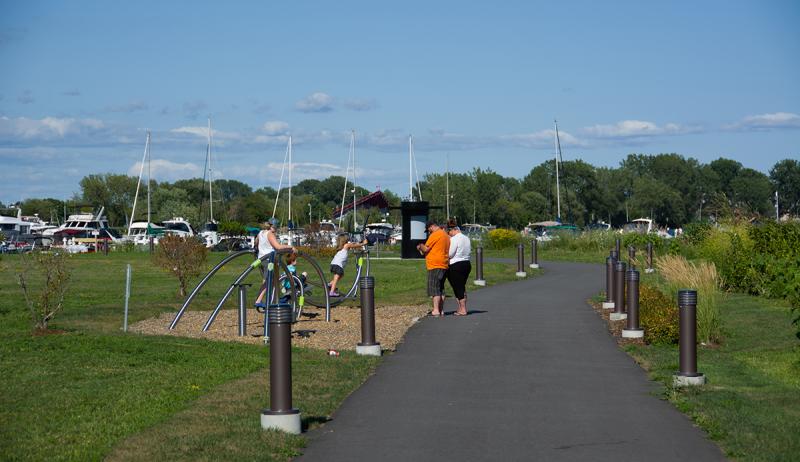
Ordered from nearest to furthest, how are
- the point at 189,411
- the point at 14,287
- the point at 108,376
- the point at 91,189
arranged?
the point at 189,411
the point at 108,376
the point at 14,287
the point at 91,189

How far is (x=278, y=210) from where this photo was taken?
10894cm

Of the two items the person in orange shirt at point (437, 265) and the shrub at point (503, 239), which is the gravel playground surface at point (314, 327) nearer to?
the person in orange shirt at point (437, 265)

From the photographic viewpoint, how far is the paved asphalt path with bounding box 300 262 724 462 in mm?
8484

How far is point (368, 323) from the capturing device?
14398mm

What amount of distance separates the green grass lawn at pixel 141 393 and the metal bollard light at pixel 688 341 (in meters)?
3.58

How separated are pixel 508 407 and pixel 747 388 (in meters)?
2.93

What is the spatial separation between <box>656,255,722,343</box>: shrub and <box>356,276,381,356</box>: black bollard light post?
202 inches

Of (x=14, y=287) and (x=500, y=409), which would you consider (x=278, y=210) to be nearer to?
(x=14, y=287)

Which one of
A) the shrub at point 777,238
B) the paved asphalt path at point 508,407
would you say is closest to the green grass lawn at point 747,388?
the paved asphalt path at point 508,407

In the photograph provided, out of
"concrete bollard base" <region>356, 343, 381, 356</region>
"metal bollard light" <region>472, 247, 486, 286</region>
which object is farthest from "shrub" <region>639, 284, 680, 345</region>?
"metal bollard light" <region>472, 247, 486, 286</region>

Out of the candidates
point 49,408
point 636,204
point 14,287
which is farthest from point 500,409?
point 636,204

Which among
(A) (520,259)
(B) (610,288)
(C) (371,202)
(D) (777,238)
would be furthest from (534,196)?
(B) (610,288)

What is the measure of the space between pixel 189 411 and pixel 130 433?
1.08 metres

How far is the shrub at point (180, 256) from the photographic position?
23.5 m
